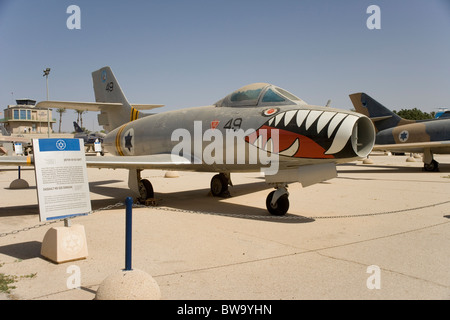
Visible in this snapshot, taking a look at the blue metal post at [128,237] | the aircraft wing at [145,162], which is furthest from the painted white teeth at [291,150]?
the blue metal post at [128,237]

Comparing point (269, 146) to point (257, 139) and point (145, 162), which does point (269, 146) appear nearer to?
point (257, 139)

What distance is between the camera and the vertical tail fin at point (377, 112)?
22.3 meters

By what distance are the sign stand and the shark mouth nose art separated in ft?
12.3

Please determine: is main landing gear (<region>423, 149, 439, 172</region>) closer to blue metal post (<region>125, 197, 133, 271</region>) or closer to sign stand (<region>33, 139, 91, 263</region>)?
sign stand (<region>33, 139, 91, 263</region>)

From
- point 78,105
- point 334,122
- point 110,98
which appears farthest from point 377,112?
point 78,105

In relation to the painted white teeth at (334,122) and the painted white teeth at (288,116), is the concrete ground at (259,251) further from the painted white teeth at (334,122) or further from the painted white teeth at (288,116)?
the painted white teeth at (288,116)

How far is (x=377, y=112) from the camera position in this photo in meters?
23.0

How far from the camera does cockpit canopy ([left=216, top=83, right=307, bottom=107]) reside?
25.5ft

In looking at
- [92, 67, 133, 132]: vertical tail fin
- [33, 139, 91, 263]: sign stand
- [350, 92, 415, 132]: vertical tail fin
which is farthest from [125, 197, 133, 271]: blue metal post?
[350, 92, 415, 132]: vertical tail fin

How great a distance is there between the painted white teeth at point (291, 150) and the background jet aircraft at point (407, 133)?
1416 centimetres

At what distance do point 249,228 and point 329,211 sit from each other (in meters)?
2.61

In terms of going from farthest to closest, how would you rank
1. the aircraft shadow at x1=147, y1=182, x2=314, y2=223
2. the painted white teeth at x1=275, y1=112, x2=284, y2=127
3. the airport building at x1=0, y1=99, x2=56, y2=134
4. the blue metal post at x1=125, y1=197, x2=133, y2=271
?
the airport building at x1=0, y1=99, x2=56, y2=134, the aircraft shadow at x1=147, y1=182, x2=314, y2=223, the painted white teeth at x1=275, y1=112, x2=284, y2=127, the blue metal post at x1=125, y1=197, x2=133, y2=271
